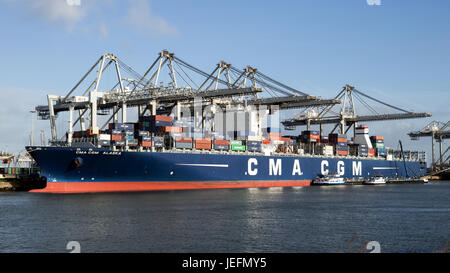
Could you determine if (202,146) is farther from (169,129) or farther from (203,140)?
(169,129)

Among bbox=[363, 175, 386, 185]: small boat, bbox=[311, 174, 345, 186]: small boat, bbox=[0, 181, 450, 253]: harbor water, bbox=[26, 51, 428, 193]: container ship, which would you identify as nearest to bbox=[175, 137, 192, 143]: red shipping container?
bbox=[26, 51, 428, 193]: container ship

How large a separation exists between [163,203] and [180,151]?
15907 millimetres

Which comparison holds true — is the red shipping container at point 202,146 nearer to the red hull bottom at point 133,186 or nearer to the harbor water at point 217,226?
the red hull bottom at point 133,186

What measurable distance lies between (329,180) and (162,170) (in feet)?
99.6

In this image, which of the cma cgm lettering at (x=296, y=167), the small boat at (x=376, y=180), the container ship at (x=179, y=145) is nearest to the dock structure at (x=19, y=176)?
the container ship at (x=179, y=145)

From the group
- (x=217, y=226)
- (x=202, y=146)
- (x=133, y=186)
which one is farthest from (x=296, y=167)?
(x=217, y=226)

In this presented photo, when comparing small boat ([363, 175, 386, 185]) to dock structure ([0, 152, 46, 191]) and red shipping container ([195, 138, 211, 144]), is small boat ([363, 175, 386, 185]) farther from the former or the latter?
dock structure ([0, 152, 46, 191])

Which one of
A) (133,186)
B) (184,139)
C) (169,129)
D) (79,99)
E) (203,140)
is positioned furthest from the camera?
(79,99)

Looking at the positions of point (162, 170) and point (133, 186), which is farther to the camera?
point (162, 170)

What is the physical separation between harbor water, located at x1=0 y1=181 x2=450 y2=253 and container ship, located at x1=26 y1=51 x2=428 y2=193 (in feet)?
24.3

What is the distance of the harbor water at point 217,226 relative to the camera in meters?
22.9

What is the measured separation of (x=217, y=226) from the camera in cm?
2847
